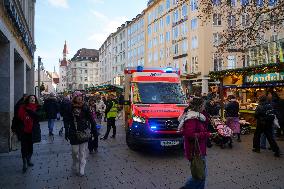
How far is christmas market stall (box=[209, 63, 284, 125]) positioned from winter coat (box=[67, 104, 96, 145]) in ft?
34.5

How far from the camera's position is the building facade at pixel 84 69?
14088cm

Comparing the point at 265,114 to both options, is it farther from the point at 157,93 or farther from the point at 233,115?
the point at 157,93

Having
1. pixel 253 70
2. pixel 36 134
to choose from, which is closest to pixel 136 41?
pixel 253 70

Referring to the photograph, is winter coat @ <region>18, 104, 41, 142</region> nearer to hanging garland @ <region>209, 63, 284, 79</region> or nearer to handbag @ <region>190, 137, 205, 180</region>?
handbag @ <region>190, 137, 205, 180</region>

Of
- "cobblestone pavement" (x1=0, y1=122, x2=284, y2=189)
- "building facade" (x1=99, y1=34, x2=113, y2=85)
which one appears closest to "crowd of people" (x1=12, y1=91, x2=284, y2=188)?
"cobblestone pavement" (x1=0, y1=122, x2=284, y2=189)

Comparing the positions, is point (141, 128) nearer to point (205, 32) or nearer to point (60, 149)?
point (60, 149)

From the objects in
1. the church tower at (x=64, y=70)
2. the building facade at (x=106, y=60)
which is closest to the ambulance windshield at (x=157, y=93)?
the building facade at (x=106, y=60)

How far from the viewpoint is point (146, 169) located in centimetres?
867

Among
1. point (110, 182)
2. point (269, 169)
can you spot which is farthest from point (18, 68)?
point (269, 169)

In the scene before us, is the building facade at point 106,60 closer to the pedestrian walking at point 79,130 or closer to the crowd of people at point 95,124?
the crowd of people at point 95,124

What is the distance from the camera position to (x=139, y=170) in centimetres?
855

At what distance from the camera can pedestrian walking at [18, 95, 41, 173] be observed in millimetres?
8586

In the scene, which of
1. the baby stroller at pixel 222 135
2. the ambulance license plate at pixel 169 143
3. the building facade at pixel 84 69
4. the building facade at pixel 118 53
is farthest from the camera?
the building facade at pixel 84 69

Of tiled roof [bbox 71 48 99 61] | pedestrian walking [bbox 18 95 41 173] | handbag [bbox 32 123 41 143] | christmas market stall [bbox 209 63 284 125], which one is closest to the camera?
pedestrian walking [bbox 18 95 41 173]
